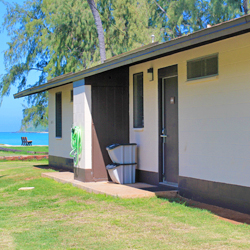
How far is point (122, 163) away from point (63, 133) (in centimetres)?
447

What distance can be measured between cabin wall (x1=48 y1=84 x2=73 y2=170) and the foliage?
8.90 m

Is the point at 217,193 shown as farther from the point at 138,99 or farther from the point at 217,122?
the point at 138,99

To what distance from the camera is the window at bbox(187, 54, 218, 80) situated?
647 centimetres

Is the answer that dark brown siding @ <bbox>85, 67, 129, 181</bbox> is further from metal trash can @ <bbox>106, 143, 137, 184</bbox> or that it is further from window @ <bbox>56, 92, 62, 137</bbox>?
window @ <bbox>56, 92, 62, 137</bbox>

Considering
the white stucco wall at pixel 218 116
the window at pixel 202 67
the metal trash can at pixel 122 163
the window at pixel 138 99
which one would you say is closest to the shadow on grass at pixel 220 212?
the white stucco wall at pixel 218 116

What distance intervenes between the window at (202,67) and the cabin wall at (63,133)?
541cm

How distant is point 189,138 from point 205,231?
2.48 meters

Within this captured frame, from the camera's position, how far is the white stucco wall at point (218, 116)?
19.1ft

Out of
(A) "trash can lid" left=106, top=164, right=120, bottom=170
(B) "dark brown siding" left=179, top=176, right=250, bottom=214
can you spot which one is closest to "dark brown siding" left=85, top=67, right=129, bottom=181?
(A) "trash can lid" left=106, top=164, right=120, bottom=170

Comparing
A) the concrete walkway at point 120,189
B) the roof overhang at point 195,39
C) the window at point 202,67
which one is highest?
the roof overhang at point 195,39

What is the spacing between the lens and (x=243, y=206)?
575 cm

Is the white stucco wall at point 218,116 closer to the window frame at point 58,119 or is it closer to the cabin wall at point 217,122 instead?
the cabin wall at point 217,122

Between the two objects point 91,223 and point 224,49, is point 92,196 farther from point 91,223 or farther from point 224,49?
point 224,49

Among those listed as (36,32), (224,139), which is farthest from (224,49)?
(36,32)
